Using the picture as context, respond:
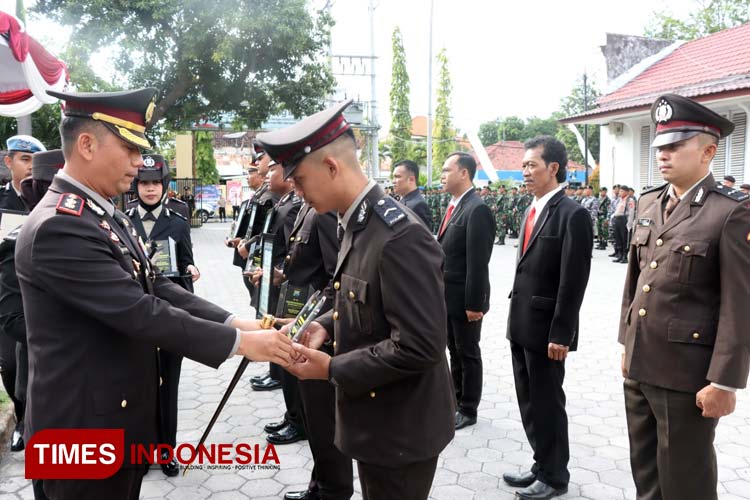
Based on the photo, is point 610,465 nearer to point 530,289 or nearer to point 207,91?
point 530,289

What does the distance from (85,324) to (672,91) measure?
688 inches

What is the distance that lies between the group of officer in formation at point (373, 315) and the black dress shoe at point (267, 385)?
1.72 metres

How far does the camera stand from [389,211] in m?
1.96

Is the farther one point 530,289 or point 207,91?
point 207,91

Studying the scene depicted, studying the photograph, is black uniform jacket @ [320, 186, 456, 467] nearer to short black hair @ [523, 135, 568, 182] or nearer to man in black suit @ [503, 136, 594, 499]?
man in black suit @ [503, 136, 594, 499]

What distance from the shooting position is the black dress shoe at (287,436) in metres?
4.21

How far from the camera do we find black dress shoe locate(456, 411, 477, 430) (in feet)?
14.6

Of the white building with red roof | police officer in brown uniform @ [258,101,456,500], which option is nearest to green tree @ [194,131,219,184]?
the white building with red roof

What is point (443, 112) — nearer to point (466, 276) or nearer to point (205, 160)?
point (205, 160)

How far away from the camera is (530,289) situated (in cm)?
350

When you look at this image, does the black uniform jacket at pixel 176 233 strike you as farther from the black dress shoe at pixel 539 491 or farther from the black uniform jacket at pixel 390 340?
the black dress shoe at pixel 539 491

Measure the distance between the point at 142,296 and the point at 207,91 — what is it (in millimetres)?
16675

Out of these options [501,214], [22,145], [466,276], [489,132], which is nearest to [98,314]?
[466,276]

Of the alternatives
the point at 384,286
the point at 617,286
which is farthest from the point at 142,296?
the point at 617,286
